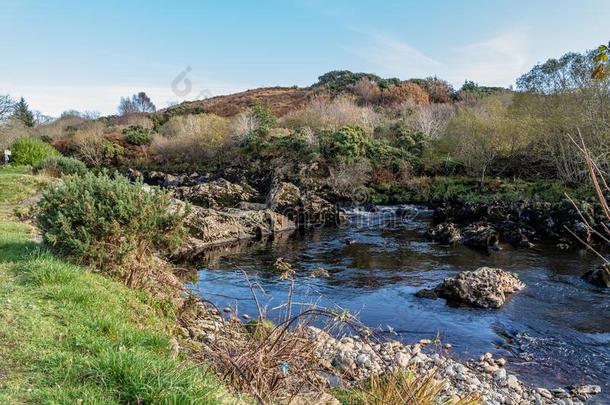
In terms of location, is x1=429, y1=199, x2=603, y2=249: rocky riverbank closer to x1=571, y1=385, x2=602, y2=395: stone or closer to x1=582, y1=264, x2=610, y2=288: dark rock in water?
x1=582, y1=264, x2=610, y2=288: dark rock in water

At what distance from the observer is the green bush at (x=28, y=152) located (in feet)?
83.6

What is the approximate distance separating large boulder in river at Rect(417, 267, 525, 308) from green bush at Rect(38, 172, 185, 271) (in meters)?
6.59

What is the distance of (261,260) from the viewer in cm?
1461

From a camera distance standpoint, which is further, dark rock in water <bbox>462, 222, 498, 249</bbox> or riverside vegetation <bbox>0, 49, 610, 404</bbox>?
dark rock in water <bbox>462, 222, 498, 249</bbox>

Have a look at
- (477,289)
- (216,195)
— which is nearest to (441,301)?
(477,289)

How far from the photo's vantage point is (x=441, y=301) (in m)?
10.6

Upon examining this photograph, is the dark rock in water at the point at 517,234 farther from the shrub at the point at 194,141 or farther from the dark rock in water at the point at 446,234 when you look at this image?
the shrub at the point at 194,141

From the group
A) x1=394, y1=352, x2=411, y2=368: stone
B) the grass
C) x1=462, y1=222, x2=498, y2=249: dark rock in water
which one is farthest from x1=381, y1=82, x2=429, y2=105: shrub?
the grass

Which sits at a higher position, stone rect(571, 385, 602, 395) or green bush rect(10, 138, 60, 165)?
green bush rect(10, 138, 60, 165)

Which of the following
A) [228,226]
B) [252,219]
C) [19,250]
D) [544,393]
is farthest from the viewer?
[252,219]

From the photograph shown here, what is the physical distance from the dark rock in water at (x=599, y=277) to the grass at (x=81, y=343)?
1087cm

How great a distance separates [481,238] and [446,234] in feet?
4.17

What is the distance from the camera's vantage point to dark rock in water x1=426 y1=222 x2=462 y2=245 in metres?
16.8

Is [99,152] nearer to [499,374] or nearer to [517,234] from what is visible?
[517,234]
